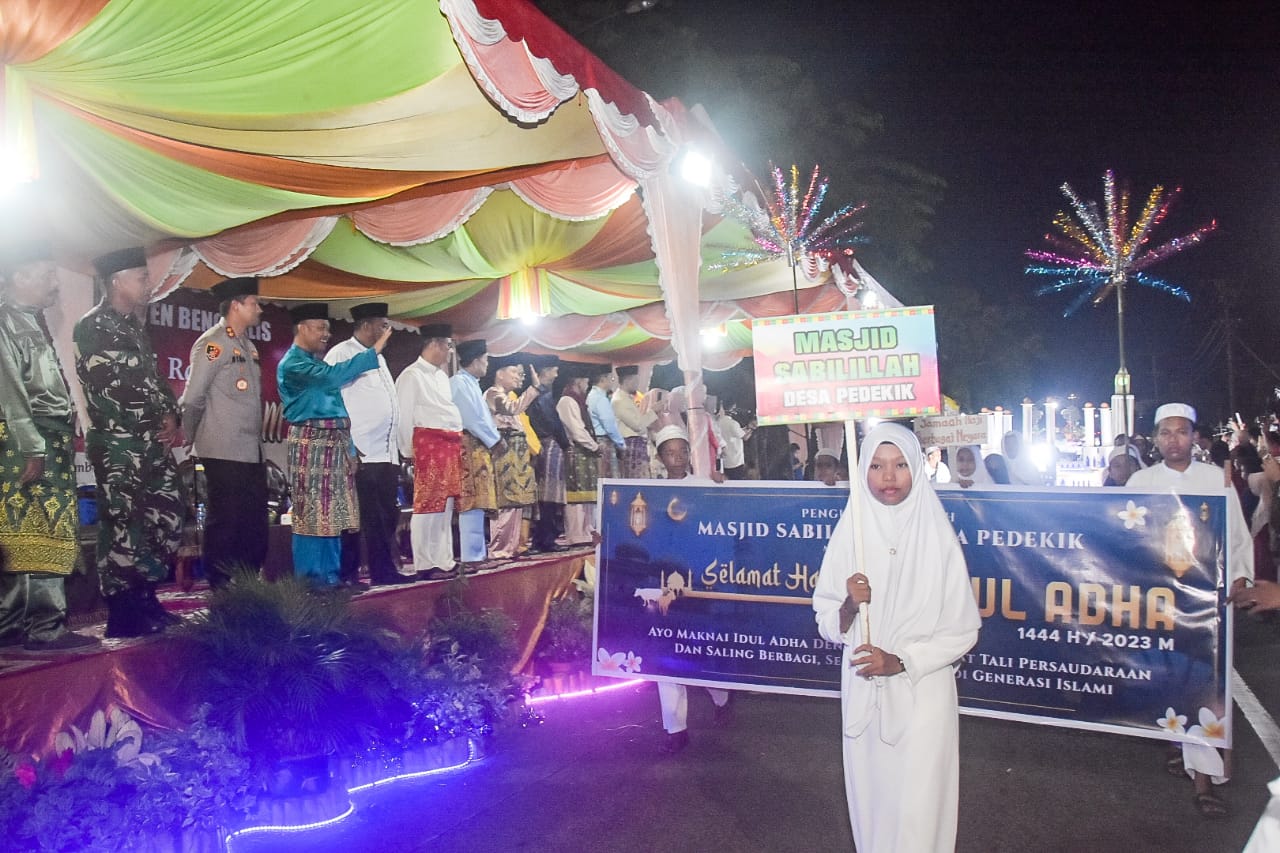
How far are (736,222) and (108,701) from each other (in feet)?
19.6

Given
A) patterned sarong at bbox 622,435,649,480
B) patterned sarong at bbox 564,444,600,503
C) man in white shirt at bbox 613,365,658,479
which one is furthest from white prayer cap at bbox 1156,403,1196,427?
patterned sarong at bbox 622,435,649,480

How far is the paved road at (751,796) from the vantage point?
4.10 m

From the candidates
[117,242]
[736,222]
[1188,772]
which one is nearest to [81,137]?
[117,242]

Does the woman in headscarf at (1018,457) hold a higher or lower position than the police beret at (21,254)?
lower

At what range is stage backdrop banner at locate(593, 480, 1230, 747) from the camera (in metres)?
4.52

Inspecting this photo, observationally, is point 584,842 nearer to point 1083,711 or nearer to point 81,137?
point 1083,711

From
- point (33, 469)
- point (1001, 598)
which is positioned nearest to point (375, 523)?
point (33, 469)

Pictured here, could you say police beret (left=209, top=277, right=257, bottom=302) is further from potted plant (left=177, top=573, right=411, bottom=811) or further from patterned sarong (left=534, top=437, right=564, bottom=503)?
patterned sarong (left=534, top=437, right=564, bottom=503)

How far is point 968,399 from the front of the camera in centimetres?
3253

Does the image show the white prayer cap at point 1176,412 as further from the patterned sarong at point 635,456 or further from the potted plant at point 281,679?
the patterned sarong at point 635,456

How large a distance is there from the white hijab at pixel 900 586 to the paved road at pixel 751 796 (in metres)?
1.26

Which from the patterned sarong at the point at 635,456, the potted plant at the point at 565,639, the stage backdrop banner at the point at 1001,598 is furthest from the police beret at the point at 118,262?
the patterned sarong at the point at 635,456

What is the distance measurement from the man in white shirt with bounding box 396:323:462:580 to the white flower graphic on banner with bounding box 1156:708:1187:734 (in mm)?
4591

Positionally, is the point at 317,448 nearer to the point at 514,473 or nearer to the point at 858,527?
the point at 514,473
